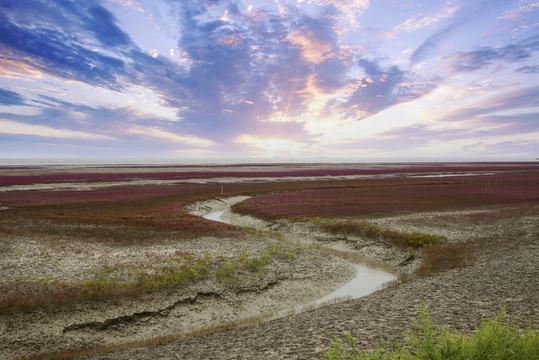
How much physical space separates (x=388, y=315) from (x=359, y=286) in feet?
25.4

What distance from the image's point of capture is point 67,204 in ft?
159

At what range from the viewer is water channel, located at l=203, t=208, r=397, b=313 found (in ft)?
56.5

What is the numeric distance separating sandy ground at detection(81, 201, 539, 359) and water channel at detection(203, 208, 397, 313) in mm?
2118

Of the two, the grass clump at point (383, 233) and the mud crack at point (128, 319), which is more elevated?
the grass clump at point (383, 233)

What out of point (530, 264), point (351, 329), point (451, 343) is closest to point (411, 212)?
point (530, 264)

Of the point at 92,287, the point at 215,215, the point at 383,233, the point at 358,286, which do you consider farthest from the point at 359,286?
the point at 215,215

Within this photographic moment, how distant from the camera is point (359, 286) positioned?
19406mm

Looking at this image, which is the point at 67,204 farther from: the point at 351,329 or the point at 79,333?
the point at 351,329

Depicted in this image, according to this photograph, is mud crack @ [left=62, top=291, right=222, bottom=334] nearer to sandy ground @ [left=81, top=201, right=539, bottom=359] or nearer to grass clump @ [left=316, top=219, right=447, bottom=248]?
sandy ground @ [left=81, top=201, right=539, bottom=359]

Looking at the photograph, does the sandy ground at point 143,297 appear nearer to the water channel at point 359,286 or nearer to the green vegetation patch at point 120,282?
the green vegetation patch at point 120,282

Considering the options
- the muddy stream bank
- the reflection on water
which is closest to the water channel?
the muddy stream bank

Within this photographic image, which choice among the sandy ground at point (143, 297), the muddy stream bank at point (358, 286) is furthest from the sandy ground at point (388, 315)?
the sandy ground at point (143, 297)

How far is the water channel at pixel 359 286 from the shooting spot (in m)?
17.2

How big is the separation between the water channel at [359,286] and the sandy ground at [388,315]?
212 cm
